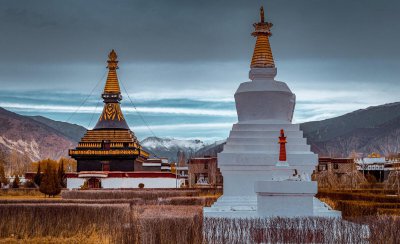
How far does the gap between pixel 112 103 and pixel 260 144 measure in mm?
27672

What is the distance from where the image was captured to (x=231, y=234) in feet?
40.4

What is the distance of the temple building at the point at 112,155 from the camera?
4141 centimetres

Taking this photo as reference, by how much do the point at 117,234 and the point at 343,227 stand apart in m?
5.51

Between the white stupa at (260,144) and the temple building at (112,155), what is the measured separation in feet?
64.8

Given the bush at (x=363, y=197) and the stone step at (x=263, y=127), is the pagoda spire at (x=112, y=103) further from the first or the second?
the stone step at (x=263, y=127)

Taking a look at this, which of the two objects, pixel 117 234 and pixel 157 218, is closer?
pixel 157 218

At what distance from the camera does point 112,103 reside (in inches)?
1849

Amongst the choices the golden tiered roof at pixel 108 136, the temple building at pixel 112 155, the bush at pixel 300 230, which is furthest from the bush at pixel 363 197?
the golden tiered roof at pixel 108 136

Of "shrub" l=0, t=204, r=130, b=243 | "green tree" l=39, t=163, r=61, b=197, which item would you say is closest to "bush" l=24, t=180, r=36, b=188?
"green tree" l=39, t=163, r=61, b=197

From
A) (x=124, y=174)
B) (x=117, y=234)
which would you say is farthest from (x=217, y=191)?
(x=117, y=234)

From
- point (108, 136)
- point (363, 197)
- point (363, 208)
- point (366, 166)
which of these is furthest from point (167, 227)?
point (366, 166)

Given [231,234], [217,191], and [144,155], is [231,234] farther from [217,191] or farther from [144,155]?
[144,155]

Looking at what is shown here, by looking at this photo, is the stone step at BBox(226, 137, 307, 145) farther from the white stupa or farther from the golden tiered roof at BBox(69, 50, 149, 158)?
the golden tiered roof at BBox(69, 50, 149, 158)

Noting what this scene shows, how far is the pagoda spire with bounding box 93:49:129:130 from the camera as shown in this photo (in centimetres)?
4588
